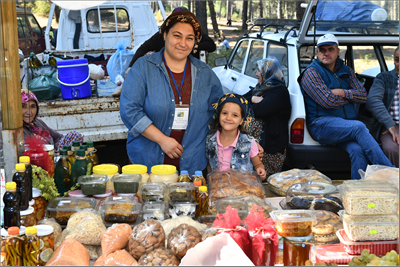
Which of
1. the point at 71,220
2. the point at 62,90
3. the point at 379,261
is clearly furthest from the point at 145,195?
the point at 62,90

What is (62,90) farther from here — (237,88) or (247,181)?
(247,181)

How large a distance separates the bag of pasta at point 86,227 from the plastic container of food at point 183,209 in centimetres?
39

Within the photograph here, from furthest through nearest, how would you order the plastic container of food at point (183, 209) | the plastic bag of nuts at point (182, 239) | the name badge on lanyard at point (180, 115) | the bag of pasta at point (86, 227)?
the name badge on lanyard at point (180, 115)
the plastic container of food at point (183, 209)
the bag of pasta at point (86, 227)
the plastic bag of nuts at point (182, 239)

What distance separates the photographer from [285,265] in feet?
6.01

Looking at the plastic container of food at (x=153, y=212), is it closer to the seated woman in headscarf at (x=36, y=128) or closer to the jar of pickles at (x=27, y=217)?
the jar of pickles at (x=27, y=217)

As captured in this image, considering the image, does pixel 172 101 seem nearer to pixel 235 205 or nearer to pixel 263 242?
pixel 235 205

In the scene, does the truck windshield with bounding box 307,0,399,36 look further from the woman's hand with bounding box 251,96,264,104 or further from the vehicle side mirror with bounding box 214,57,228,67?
the vehicle side mirror with bounding box 214,57,228,67

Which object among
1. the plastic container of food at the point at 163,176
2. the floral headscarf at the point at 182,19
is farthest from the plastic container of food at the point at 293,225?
the floral headscarf at the point at 182,19

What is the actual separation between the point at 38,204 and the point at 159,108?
1133mm

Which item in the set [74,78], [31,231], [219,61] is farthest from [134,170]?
[219,61]

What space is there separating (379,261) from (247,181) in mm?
1138

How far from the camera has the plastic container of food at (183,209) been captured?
7.06ft

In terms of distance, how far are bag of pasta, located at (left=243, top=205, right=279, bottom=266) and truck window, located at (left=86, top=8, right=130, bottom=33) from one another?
7149 mm

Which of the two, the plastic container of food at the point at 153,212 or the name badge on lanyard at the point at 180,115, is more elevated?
the name badge on lanyard at the point at 180,115
